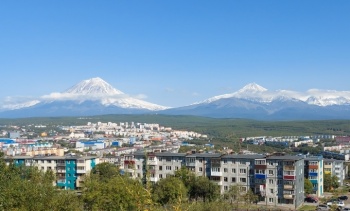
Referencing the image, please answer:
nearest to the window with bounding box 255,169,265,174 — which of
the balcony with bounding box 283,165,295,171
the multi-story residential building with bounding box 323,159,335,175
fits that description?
the balcony with bounding box 283,165,295,171

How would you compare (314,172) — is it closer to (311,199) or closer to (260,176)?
(311,199)

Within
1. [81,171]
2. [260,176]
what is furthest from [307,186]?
[81,171]

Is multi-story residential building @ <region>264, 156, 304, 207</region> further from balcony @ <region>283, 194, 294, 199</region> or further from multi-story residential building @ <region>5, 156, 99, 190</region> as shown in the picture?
multi-story residential building @ <region>5, 156, 99, 190</region>

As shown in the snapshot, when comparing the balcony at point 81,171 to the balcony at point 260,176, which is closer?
the balcony at point 260,176

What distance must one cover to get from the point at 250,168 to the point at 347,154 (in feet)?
94.6

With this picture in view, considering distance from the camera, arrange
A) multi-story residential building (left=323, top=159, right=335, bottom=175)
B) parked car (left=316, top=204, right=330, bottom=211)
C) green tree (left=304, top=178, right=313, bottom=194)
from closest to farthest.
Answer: parked car (left=316, top=204, right=330, bottom=211), green tree (left=304, top=178, right=313, bottom=194), multi-story residential building (left=323, top=159, right=335, bottom=175)

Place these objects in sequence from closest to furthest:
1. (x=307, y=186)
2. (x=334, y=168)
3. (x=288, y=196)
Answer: (x=288, y=196)
(x=307, y=186)
(x=334, y=168)

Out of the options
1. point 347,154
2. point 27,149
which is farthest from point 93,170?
point 347,154

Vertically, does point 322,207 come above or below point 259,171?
below

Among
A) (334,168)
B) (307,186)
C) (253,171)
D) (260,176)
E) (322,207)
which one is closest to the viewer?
(322,207)

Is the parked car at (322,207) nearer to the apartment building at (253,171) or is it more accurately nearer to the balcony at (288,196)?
the apartment building at (253,171)

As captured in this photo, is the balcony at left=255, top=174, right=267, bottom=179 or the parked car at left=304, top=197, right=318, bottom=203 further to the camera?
the parked car at left=304, top=197, right=318, bottom=203

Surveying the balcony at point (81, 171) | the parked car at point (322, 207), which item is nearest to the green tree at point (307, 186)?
the parked car at point (322, 207)

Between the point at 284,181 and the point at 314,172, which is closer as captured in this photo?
the point at 284,181
